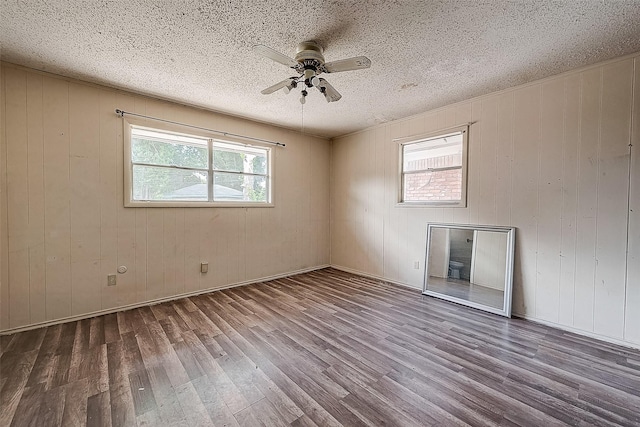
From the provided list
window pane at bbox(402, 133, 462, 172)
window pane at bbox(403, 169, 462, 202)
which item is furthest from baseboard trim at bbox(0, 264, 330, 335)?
window pane at bbox(402, 133, 462, 172)

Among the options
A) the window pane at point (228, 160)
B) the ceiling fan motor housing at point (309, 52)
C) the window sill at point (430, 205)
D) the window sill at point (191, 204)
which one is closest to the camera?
the ceiling fan motor housing at point (309, 52)

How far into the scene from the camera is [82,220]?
9.47ft

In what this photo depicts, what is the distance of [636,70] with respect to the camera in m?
2.32

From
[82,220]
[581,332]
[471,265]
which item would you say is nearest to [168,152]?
[82,220]

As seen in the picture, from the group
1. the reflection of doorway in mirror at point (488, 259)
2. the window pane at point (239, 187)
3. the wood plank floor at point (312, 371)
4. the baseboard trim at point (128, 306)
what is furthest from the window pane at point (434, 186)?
the baseboard trim at point (128, 306)

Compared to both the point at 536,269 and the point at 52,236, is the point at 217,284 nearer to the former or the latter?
the point at 52,236

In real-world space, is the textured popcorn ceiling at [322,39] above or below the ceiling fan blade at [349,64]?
above

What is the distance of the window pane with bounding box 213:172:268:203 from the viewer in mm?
3924

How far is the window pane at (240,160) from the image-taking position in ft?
12.8

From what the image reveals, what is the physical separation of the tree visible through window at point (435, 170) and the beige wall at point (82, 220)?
261 centimetres

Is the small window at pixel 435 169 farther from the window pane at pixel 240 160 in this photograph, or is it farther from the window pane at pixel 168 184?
the window pane at pixel 168 184

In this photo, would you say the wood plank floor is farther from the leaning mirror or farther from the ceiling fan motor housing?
the ceiling fan motor housing

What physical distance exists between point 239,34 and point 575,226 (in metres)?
3.59

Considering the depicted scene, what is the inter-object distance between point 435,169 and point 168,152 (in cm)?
367
